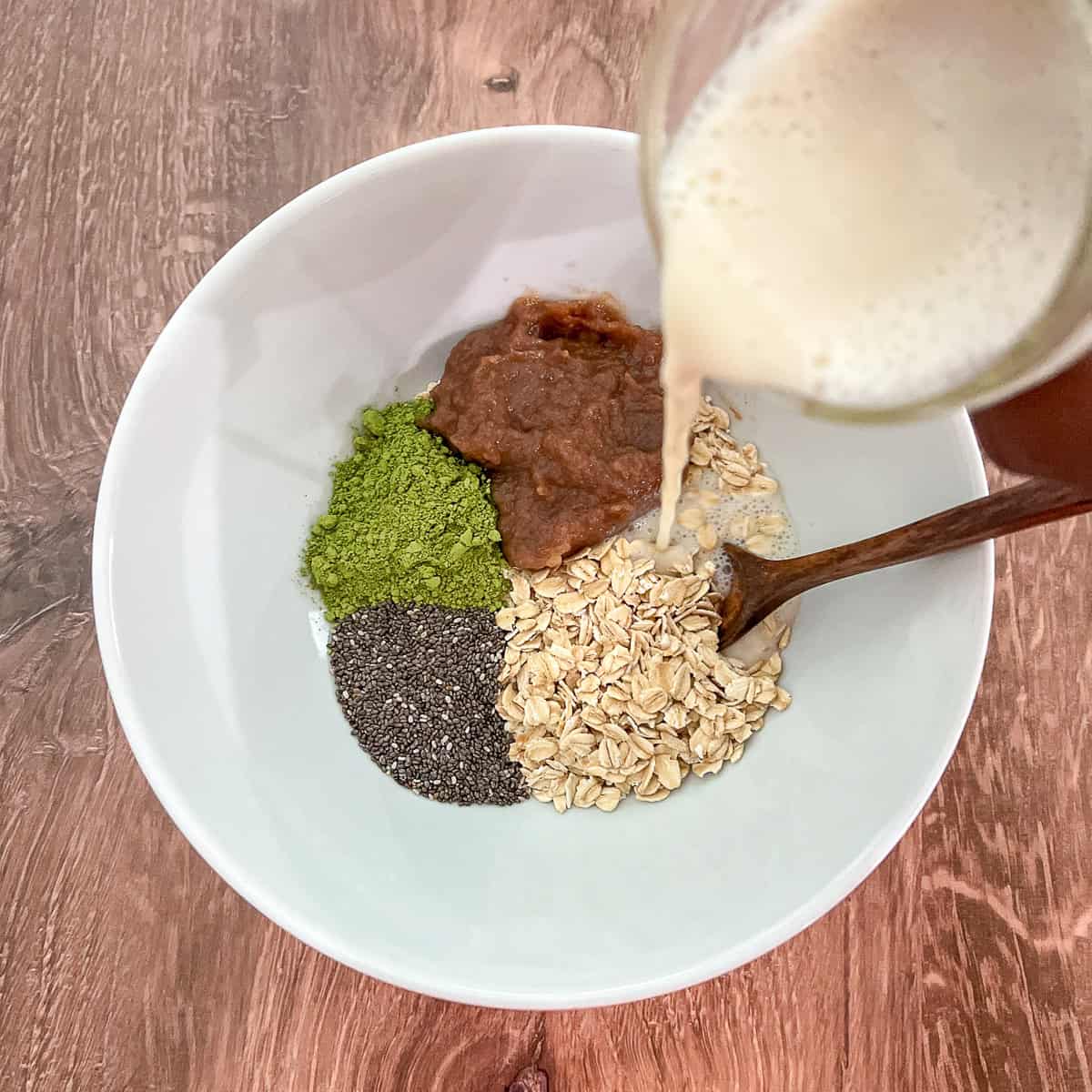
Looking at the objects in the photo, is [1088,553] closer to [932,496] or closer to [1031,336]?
[932,496]

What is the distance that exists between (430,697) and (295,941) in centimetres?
35

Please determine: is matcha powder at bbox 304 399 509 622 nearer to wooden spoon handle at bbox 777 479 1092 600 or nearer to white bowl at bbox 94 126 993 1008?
white bowl at bbox 94 126 993 1008

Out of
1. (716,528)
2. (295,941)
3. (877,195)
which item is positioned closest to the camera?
(877,195)

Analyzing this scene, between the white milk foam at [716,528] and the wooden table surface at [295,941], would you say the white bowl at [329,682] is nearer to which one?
the white milk foam at [716,528]

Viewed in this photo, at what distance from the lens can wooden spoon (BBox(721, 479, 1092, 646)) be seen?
91 centimetres

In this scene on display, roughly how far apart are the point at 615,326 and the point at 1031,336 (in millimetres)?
720

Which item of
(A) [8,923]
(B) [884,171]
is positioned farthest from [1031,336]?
(A) [8,923]

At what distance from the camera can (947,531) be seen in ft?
3.25

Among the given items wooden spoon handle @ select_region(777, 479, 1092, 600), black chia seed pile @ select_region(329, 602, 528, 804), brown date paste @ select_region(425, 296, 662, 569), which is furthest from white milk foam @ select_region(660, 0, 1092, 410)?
black chia seed pile @ select_region(329, 602, 528, 804)

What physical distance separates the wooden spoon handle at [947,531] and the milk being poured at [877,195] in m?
0.30

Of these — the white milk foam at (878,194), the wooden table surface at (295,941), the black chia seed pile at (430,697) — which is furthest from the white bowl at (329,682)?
the white milk foam at (878,194)

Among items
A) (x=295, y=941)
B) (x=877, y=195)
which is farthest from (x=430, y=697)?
(x=877, y=195)

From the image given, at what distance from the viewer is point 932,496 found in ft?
3.59

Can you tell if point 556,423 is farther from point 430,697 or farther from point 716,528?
point 430,697
